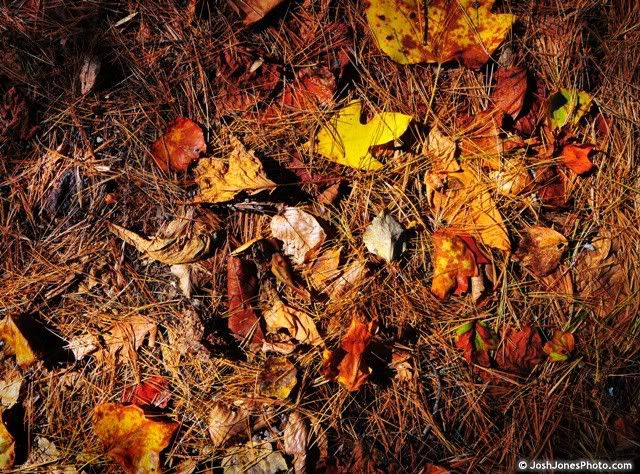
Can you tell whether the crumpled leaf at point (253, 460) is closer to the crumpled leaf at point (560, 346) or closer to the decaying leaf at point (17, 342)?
the decaying leaf at point (17, 342)

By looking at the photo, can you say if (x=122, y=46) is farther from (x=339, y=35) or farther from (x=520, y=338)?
(x=520, y=338)

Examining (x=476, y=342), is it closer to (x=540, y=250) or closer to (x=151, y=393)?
(x=540, y=250)

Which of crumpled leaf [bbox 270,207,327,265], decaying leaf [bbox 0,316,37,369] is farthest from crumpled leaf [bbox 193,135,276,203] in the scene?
decaying leaf [bbox 0,316,37,369]

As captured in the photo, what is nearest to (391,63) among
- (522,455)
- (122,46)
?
(122,46)

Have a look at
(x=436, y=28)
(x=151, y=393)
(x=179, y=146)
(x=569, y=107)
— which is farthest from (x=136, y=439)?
(x=569, y=107)

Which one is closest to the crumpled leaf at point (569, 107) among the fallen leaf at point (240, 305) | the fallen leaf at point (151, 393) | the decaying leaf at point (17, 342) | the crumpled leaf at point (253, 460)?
the fallen leaf at point (240, 305)

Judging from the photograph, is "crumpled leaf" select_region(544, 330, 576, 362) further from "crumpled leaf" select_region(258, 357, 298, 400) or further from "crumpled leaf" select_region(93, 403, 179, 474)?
"crumpled leaf" select_region(93, 403, 179, 474)
